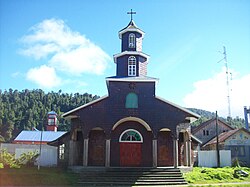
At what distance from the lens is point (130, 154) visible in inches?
1048

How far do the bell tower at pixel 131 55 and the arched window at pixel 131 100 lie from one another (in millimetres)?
2598

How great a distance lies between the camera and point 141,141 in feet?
88.2

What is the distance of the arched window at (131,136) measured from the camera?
26.9 m

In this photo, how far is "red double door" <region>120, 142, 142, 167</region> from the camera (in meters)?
26.5

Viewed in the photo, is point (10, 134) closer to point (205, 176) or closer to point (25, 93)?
point (25, 93)

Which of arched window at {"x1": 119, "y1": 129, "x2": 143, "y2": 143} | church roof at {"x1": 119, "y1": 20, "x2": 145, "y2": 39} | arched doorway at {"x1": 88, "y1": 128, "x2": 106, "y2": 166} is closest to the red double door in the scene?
arched window at {"x1": 119, "y1": 129, "x2": 143, "y2": 143}

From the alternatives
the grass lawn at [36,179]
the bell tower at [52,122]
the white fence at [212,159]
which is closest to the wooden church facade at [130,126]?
the grass lawn at [36,179]

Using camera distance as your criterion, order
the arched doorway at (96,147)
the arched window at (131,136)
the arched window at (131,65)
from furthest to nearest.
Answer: the arched window at (131,65) → the arched window at (131,136) → the arched doorway at (96,147)

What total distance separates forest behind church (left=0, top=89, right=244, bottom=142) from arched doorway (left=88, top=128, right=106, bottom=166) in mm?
64410

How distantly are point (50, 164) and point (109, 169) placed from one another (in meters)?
8.39

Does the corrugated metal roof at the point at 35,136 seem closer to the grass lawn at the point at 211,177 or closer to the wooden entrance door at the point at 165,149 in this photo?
the wooden entrance door at the point at 165,149

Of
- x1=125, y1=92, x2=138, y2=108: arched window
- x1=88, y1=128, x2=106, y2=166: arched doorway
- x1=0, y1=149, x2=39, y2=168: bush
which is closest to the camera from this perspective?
x1=125, y1=92, x2=138, y2=108: arched window

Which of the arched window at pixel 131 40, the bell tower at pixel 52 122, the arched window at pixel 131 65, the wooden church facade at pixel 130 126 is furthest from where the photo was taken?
the bell tower at pixel 52 122

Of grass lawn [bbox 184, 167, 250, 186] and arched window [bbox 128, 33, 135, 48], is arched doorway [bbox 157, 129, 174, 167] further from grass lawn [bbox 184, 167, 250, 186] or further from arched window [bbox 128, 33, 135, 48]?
arched window [bbox 128, 33, 135, 48]
